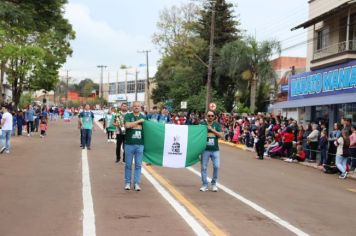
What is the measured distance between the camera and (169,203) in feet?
35.0

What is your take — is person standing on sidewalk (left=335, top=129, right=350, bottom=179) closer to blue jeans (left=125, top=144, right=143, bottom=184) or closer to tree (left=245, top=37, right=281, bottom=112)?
blue jeans (left=125, top=144, right=143, bottom=184)

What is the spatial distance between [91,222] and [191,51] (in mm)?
45916

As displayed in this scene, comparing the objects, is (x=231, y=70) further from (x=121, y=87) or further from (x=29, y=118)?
(x=121, y=87)

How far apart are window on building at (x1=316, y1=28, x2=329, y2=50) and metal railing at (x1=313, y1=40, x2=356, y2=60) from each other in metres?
0.42

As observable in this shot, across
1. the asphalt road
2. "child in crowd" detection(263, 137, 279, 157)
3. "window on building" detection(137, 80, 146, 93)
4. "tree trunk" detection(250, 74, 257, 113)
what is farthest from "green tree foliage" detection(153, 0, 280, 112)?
"window on building" detection(137, 80, 146, 93)

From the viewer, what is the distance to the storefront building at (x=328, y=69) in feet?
87.0

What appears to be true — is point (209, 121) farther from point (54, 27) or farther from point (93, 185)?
point (54, 27)

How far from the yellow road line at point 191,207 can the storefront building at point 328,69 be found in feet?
41.3

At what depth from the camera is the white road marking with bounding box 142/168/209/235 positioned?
8430mm

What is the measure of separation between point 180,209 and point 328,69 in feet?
68.7

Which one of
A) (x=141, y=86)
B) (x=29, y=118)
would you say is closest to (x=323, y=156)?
(x=29, y=118)

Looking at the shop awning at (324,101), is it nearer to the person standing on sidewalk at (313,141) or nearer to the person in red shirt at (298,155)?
the person standing on sidewalk at (313,141)

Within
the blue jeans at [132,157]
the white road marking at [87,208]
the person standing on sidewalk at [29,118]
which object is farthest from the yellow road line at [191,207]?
the person standing on sidewalk at [29,118]

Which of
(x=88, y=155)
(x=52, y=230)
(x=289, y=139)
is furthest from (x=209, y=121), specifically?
(x=289, y=139)
